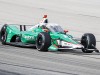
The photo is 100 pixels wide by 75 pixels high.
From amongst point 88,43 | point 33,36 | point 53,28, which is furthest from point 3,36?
point 88,43

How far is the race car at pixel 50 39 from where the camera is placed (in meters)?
14.4

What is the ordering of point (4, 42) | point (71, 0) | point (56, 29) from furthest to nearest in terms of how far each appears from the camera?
point (71, 0) → point (4, 42) → point (56, 29)

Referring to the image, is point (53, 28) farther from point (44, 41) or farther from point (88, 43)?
point (88, 43)

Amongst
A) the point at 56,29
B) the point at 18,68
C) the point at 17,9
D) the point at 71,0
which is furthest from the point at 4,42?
the point at 71,0

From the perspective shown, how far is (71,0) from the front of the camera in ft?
96.9

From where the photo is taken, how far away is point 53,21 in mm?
23797

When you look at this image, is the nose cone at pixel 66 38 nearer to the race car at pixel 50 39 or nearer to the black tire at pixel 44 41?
the race car at pixel 50 39

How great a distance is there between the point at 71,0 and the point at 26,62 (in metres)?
17.4

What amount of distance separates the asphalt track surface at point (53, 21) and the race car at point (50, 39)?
0.64ft

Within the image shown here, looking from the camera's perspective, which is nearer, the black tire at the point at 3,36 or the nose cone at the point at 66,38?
the nose cone at the point at 66,38

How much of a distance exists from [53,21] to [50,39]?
9459mm

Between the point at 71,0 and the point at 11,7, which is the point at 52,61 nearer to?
the point at 11,7

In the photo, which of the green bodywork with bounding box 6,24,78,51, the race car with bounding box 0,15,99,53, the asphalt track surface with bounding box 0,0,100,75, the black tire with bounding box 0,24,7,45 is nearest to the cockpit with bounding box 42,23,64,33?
the race car with bounding box 0,15,99,53

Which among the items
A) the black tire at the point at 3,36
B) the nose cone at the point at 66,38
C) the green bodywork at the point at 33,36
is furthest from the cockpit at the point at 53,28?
the black tire at the point at 3,36
